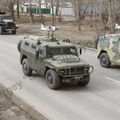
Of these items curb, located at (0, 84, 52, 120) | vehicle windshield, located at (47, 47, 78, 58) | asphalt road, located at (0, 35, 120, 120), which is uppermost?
vehicle windshield, located at (47, 47, 78, 58)

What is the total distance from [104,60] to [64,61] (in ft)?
17.2

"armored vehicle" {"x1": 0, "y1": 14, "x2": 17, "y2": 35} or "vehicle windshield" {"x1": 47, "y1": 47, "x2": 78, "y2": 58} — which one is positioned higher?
"vehicle windshield" {"x1": 47, "y1": 47, "x2": 78, "y2": 58}

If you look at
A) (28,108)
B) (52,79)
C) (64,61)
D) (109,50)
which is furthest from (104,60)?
(28,108)

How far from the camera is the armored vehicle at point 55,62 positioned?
13.5 m

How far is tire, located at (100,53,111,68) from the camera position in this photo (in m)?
18.4

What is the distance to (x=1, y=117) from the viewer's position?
10320 mm

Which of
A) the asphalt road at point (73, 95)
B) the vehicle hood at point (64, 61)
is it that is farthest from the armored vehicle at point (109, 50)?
the vehicle hood at point (64, 61)

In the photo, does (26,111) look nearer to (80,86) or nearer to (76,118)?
(76,118)

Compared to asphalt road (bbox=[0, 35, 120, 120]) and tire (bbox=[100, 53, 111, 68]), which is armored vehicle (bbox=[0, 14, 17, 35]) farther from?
tire (bbox=[100, 53, 111, 68])

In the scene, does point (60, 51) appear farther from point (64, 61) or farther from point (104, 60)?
point (104, 60)

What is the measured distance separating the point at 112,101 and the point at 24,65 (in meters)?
4.84

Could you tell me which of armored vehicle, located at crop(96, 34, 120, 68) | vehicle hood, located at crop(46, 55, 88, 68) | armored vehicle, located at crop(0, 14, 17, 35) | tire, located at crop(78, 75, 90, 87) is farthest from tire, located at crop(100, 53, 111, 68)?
armored vehicle, located at crop(0, 14, 17, 35)

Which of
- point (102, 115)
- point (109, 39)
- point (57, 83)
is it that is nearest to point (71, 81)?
point (57, 83)

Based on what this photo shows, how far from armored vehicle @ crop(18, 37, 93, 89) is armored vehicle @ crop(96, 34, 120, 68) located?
3.68m
